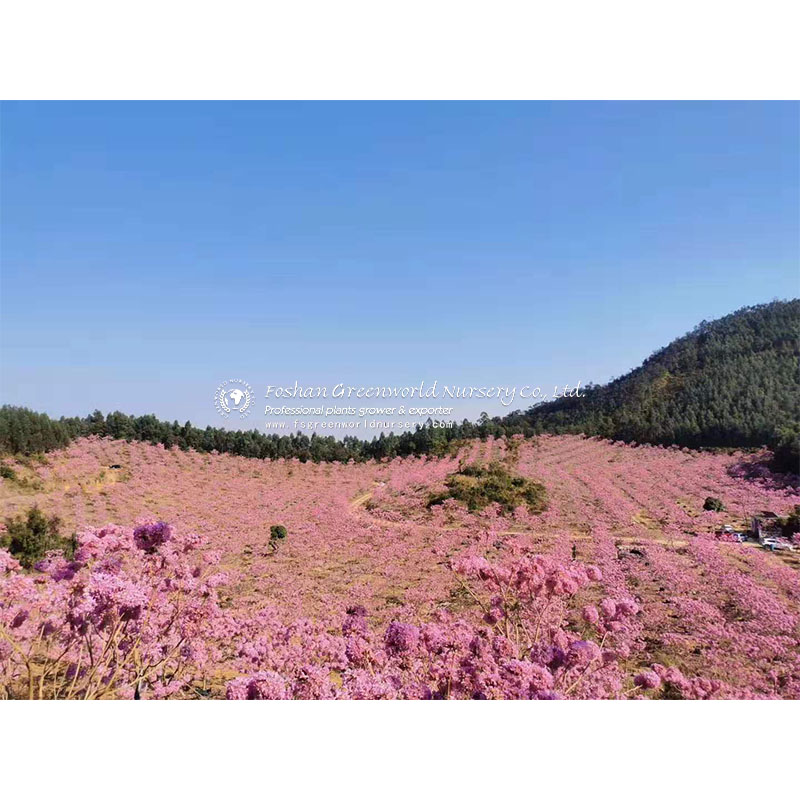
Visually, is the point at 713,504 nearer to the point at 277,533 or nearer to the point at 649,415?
the point at 649,415

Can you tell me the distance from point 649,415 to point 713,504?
117cm

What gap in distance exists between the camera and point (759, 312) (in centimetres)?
518

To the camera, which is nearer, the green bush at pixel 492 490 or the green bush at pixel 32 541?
the green bush at pixel 32 541

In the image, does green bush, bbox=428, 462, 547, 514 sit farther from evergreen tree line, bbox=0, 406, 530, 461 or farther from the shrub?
the shrub

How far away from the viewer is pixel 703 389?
5348mm

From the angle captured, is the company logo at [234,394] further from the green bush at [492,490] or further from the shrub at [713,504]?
the shrub at [713,504]

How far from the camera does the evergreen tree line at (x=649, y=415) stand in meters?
4.89

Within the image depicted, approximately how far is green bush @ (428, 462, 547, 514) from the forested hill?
691 millimetres

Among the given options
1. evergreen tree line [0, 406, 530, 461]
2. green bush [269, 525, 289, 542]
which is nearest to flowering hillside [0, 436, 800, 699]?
green bush [269, 525, 289, 542]

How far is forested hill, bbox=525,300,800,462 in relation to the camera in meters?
4.94

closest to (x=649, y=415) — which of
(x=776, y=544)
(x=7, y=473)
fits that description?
(x=776, y=544)

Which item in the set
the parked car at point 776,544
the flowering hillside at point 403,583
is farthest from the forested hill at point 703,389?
the parked car at point 776,544

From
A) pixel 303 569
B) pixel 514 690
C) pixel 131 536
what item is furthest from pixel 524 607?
pixel 131 536
